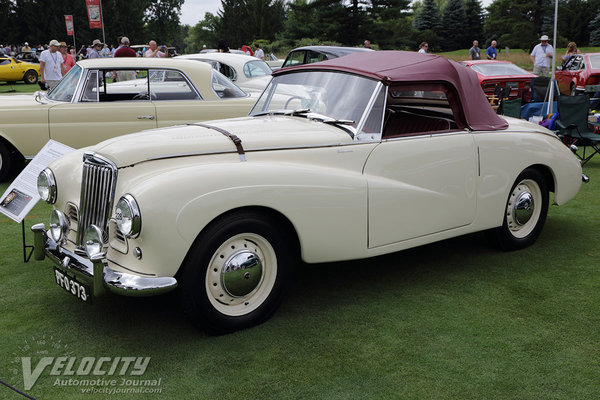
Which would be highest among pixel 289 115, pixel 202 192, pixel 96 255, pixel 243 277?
pixel 289 115

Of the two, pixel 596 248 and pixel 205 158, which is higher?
pixel 205 158

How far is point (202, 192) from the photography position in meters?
3.45

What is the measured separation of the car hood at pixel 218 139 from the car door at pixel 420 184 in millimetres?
365

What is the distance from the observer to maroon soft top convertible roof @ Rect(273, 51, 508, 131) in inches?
179

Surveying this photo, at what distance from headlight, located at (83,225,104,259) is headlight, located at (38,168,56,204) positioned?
2.64 feet

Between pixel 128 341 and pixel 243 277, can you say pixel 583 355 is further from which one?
pixel 128 341

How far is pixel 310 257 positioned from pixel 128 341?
1.27m

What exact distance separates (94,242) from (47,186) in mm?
962

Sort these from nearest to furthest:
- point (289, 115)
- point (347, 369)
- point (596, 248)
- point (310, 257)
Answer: point (347, 369) < point (310, 257) < point (289, 115) < point (596, 248)

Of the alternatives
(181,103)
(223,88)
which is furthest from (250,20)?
(181,103)

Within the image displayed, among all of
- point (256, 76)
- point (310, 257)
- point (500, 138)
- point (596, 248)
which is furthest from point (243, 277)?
point (256, 76)

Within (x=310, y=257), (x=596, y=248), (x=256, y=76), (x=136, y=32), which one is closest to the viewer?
(x=310, y=257)

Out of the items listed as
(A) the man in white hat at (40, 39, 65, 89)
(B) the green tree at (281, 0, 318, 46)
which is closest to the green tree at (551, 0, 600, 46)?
(B) the green tree at (281, 0, 318, 46)

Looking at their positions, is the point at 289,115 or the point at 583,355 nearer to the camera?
the point at 583,355
